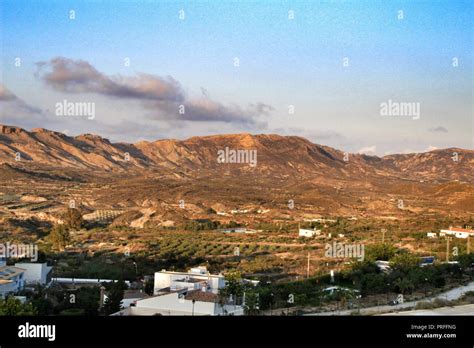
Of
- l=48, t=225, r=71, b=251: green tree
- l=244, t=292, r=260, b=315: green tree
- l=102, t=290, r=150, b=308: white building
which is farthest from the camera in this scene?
l=48, t=225, r=71, b=251: green tree

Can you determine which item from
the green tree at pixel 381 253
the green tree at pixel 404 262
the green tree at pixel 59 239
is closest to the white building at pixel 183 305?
the green tree at pixel 404 262

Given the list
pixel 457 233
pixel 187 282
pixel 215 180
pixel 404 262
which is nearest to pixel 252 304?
pixel 187 282

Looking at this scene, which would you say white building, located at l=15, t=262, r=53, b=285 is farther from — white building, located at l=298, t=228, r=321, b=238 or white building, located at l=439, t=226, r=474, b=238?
white building, located at l=439, t=226, r=474, b=238

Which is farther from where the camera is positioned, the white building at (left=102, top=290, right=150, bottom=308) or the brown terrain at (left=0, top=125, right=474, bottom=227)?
the brown terrain at (left=0, top=125, right=474, bottom=227)

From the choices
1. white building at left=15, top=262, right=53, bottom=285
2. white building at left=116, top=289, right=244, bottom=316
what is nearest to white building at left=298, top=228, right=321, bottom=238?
white building at left=15, top=262, right=53, bottom=285
